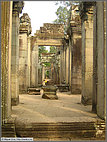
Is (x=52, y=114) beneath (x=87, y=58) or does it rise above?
beneath

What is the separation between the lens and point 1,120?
352 centimetres

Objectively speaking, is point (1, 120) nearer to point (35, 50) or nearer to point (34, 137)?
point (34, 137)

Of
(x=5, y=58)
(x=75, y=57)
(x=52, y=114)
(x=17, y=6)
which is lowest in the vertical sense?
(x=52, y=114)

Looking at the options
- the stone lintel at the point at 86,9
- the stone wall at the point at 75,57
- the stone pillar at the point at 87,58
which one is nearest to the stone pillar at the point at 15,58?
the stone lintel at the point at 86,9

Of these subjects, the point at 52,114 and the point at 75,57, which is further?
the point at 75,57

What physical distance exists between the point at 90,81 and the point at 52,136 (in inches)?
133

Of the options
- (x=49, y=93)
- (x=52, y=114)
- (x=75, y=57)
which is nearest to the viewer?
(x=52, y=114)

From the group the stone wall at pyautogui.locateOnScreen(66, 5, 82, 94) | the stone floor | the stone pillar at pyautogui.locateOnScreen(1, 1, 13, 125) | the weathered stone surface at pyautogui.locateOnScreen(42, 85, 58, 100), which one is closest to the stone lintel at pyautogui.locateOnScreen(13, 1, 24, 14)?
the stone pillar at pyautogui.locateOnScreen(1, 1, 13, 125)

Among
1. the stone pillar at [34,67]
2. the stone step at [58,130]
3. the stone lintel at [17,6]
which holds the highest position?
the stone lintel at [17,6]

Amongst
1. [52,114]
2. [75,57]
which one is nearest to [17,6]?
[52,114]

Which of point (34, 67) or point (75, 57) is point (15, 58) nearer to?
point (75, 57)

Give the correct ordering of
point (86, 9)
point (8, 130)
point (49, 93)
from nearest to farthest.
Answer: point (8, 130) < point (86, 9) < point (49, 93)

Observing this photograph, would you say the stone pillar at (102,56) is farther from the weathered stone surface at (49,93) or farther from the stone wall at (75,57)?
the stone wall at (75,57)

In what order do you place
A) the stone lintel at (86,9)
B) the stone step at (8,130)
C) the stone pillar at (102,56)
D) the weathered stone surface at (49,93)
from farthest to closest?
the weathered stone surface at (49,93) < the stone lintel at (86,9) < the stone pillar at (102,56) < the stone step at (8,130)
